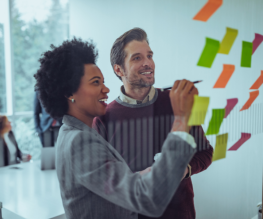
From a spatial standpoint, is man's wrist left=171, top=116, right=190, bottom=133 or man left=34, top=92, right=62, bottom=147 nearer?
man's wrist left=171, top=116, right=190, bottom=133

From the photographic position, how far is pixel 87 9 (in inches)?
30.8

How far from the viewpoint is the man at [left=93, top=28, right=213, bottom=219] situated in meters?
0.58

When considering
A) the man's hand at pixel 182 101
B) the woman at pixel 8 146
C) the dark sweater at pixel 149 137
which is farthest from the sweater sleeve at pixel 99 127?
the woman at pixel 8 146

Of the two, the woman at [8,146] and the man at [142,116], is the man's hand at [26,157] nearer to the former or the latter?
the woman at [8,146]

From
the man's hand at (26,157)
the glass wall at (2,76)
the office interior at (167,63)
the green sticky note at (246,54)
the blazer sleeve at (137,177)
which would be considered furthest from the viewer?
the man's hand at (26,157)

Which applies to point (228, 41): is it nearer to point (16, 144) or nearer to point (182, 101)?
point (182, 101)

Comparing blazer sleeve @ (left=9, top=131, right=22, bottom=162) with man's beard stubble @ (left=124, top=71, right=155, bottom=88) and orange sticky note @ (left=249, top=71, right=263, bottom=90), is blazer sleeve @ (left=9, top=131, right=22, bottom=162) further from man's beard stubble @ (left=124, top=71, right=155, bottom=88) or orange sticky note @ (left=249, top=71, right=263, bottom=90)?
orange sticky note @ (left=249, top=71, right=263, bottom=90)

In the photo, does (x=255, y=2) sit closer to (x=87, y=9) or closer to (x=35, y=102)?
(x=87, y=9)

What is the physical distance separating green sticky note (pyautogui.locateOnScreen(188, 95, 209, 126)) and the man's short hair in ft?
0.70

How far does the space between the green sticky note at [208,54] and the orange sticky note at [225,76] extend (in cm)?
7

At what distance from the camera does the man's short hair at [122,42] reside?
2.04 ft

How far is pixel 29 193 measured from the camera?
1106 millimetres

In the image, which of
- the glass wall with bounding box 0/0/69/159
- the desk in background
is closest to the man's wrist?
the glass wall with bounding box 0/0/69/159

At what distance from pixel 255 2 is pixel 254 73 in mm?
215
